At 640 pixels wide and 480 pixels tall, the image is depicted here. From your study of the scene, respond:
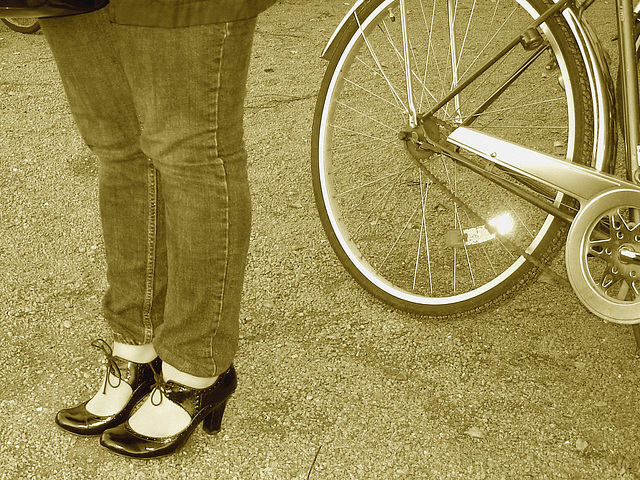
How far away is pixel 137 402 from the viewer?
1.67 m

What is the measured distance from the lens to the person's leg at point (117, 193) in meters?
1.33

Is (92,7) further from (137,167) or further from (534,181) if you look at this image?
(534,181)

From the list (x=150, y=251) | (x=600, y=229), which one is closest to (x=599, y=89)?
(x=600, y=229)

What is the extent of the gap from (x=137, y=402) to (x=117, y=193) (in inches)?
20.5

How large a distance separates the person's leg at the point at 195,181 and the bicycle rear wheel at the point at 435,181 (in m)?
0.72

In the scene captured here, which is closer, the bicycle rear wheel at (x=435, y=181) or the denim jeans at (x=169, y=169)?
the denim jeans at (x=169, y=169)

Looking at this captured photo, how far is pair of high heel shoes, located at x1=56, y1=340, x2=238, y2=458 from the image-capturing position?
156 cm

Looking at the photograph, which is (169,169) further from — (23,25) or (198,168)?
(23,25)

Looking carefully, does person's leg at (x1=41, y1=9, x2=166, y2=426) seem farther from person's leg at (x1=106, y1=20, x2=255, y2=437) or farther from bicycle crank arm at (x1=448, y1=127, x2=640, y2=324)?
bicycle crank arm at (x1=448, y1=127, x2=640, y2=324)

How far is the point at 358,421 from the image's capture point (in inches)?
68.3

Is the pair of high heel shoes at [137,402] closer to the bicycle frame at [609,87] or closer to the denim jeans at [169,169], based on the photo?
the denim jeans at [169,169]

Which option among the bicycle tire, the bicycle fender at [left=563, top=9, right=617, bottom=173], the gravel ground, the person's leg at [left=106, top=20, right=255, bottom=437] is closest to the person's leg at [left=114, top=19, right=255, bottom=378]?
the person's leg at [left=106, top=20, right=255, bottom=437]

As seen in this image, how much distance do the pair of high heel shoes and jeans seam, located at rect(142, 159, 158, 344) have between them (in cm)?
11

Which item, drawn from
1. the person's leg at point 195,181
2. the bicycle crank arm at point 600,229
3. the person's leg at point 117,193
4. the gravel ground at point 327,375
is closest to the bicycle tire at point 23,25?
the gravel ground at point 327,375
